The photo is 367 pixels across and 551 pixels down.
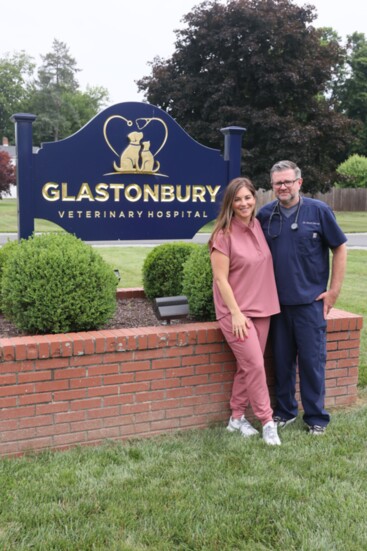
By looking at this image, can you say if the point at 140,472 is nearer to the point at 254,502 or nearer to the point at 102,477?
the point at 102,477

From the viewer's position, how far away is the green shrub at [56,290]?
11.3 ft

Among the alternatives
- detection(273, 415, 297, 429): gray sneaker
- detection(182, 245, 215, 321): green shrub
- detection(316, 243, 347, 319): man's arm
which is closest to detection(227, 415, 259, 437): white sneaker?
detection(273, 415, 297, 429): gray sneaker

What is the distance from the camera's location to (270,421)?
345cm

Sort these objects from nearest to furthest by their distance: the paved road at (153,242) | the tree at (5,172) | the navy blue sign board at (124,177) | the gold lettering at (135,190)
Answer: the navy blue sign board at (124,177)
the gold lettering at (135,190)
the paved road at (153,242)
the tree at (5,172)

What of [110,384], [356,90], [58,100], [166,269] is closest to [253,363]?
[110,384]

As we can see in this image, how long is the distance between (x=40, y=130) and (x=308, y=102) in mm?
44205

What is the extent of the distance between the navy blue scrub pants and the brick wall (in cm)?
18

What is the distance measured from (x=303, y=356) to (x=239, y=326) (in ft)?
1.76

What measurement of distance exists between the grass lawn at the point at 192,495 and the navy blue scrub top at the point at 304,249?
0.91 metres

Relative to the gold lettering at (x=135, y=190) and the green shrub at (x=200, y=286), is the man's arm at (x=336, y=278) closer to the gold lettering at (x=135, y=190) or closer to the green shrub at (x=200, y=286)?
the green shrub at (x=200, y=286)

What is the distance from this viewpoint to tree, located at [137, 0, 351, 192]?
21969 millimetres

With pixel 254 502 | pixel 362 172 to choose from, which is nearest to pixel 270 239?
pixel 254 502

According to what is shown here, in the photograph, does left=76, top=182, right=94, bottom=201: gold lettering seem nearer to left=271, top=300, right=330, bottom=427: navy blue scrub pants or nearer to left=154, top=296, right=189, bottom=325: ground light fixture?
left=154, top=296, right=189, bottom=325: ground light fixture

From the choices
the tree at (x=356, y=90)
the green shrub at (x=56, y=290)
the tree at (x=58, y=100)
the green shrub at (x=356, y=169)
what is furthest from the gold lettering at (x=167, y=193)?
the tree at (x=58, y=100)
